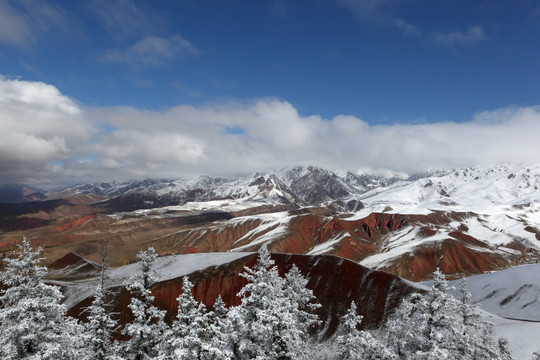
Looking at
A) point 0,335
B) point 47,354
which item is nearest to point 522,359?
point 47,354

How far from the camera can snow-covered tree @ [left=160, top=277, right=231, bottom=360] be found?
17.3m

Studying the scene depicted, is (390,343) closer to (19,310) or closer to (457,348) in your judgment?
(457,348)

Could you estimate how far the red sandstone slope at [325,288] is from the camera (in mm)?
70812

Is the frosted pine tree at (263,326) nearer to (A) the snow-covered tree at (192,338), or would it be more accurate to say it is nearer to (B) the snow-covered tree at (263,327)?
(B) the snow-covered tree at (263,327)

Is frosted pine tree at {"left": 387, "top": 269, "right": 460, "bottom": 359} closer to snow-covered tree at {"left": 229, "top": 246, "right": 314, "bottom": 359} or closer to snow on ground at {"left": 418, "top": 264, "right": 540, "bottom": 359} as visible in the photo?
snow-covered tree at {"left": 229, "top": 246, "right": 314, "bottom": 359}

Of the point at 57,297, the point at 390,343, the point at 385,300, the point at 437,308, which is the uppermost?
the point at 437,308

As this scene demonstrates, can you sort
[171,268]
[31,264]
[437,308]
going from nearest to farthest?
[31,264] < [437,308] < [171,268]

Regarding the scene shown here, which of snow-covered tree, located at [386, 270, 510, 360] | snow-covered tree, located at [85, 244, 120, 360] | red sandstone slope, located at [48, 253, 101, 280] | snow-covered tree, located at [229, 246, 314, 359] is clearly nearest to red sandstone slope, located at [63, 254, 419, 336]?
red sandstone slope, located at [48, 253, 101, 280]

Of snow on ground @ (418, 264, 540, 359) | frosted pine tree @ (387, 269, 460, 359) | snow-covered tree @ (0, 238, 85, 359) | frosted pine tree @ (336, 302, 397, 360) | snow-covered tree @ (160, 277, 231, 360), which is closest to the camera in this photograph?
snow-covered tree @ (160, 277, 231, 360)

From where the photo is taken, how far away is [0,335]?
714 inches

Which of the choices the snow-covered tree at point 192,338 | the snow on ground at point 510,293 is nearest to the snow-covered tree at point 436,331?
the snow-covered tree at point 192,338

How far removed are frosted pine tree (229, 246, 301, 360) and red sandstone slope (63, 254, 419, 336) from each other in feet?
173

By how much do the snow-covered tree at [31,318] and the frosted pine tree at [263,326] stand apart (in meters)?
10.5

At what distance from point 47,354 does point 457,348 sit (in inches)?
1053
